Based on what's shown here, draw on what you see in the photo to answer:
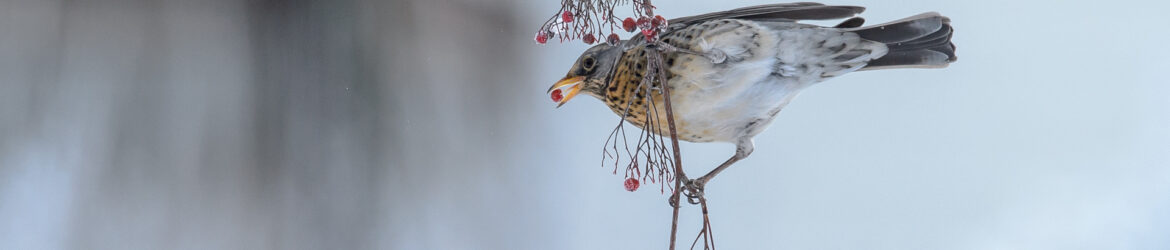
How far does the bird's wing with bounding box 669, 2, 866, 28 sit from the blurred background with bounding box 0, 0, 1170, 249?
0.27 meters

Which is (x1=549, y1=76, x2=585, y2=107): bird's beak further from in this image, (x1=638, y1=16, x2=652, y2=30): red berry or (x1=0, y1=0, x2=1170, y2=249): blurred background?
(x1=0, y1=0, x2=1170, y2=249): blurred background

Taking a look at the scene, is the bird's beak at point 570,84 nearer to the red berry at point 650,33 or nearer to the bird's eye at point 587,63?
the bird's eye at point 587,63

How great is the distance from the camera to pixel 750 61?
2.39 feet

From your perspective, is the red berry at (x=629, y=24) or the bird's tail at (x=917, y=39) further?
the bird's tail at (x=917, y=39)

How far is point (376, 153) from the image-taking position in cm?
98

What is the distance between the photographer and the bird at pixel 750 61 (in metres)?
0.72

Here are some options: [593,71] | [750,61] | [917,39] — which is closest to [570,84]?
[593,71]

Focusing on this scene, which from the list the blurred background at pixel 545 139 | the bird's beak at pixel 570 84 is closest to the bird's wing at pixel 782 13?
the bird's beak at pixel 570 84

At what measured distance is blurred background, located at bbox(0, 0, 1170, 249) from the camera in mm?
863

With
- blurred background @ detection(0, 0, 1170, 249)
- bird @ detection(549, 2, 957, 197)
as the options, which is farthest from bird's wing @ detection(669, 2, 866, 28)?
blurred background @ detection(0, 0, 1170, 249)

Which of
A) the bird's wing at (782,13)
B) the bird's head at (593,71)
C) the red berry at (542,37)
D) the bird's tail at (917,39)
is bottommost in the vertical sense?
the red berry at (542,37)

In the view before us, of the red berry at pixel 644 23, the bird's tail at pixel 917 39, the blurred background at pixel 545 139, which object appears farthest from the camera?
the blurred background at pixel 545 139

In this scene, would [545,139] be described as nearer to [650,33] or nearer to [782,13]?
[782,13]

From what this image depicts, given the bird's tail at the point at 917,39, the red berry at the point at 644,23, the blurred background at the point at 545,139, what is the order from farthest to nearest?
the blurred background at the point at 545,139 → the bird's tail at the point at 917,39 → the red berry at the point at 644,23
